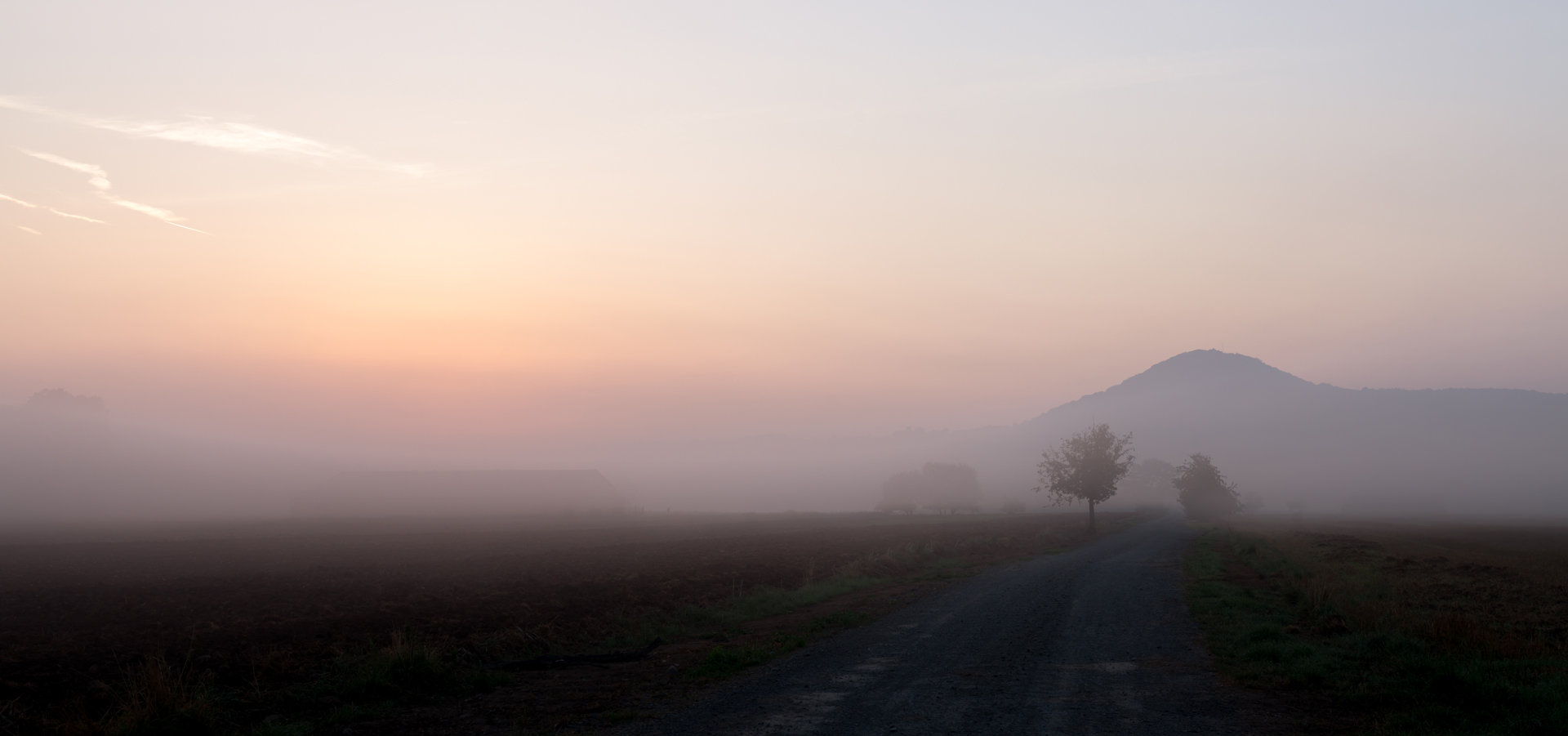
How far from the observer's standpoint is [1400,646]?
1419cm

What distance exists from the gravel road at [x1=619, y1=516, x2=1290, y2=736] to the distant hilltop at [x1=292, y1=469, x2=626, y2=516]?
125619 millimetres

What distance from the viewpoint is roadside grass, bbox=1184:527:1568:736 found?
10.2 metres

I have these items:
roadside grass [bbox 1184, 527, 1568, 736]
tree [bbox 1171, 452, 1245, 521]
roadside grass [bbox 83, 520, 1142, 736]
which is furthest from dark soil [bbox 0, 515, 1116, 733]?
tree [bbox 1171, 452, 1245, 521]

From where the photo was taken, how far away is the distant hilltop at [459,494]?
133 metres

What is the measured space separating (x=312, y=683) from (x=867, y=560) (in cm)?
2579

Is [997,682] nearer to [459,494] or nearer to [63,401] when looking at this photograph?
[459,494]

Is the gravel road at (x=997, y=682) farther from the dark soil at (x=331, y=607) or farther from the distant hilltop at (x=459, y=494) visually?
the distant hilltop at (x=459, y=494)

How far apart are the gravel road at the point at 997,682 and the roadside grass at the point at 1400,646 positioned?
1.15 meters

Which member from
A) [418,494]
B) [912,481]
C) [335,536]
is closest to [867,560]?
[335,536]

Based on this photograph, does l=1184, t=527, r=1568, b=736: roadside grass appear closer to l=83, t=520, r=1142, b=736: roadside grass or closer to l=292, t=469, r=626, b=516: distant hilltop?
l=83, t=520, r=1142, b=736: roadside grass

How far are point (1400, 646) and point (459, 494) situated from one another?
484 ft

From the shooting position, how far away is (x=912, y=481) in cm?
17200

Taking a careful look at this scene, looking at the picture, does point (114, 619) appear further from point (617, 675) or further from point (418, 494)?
point (418, 494)

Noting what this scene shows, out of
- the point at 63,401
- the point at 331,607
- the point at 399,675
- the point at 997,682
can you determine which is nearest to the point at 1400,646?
the point at 997,682
